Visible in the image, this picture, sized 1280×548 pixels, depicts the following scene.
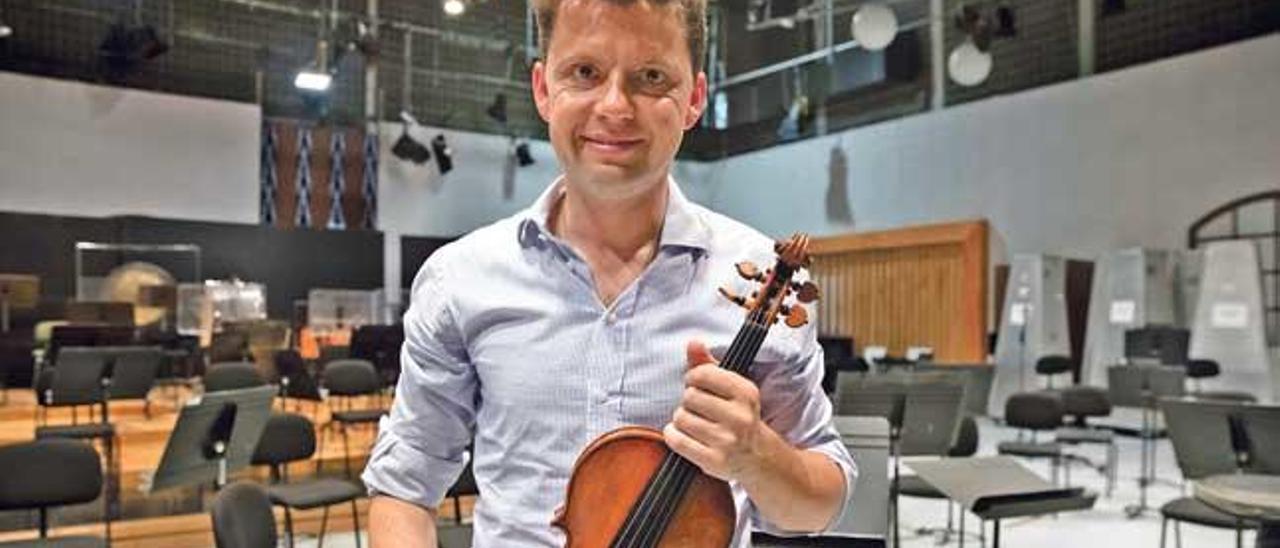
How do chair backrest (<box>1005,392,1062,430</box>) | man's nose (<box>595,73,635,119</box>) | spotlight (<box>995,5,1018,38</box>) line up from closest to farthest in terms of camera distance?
man's nose (<box>595,73,635,119</box>)
chair backrest (<box>1005,392,1062,430</box>)
spotlight (<box>995,5,1018,38</box>)

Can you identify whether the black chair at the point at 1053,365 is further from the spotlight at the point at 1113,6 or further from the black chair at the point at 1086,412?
the spotlight at the point at 1113,6

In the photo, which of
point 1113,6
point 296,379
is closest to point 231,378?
point 296,379

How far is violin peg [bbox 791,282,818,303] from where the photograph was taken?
41.4 inches

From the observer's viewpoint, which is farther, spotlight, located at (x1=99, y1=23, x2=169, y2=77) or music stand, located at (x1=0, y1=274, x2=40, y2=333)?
spotlight, located at (x1=99, y1=23, x2=169, y2=77)

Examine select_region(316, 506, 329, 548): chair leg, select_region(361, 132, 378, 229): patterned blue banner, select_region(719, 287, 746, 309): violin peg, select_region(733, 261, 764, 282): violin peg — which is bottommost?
select_region(316, 506, 329, 548): chair leg

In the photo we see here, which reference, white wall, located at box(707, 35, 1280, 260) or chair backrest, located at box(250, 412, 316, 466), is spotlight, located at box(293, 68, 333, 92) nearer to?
white wall, located at box(707, 35, 1280, 260)

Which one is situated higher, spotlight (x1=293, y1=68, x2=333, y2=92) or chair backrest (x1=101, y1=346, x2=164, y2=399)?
spotlight (x1=293, y1=68, x2=333, y2=92)

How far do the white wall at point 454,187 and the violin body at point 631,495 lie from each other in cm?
1388

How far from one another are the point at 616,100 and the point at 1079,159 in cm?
1161

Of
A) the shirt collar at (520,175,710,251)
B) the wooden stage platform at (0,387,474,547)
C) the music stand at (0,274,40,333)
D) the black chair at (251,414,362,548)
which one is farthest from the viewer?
the music stand at (0,274,40,333)

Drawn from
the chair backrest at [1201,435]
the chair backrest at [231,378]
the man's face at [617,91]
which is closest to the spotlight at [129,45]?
the chair backrest at [231,378]

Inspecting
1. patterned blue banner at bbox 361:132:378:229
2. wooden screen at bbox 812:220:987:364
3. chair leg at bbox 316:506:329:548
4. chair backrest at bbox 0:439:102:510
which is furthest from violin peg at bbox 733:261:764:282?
patterned blue banner at bbox 361:132:378:229

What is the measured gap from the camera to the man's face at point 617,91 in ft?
3.35

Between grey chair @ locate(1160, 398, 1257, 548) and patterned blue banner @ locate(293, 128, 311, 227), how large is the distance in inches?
467
